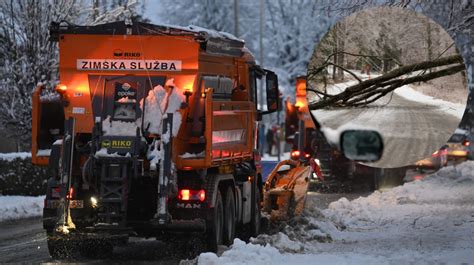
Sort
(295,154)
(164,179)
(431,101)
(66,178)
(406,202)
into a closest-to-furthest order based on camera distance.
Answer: (431,101) < (164,179) < (66,178) < (406,202) < (295,154)

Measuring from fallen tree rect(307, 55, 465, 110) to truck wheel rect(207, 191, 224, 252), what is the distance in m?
4.36

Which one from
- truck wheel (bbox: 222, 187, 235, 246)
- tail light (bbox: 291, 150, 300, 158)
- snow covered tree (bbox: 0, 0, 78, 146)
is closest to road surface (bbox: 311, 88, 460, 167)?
truck wheel (bbox: 222, 187, 235, 246)

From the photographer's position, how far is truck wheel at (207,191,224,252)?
455 inches

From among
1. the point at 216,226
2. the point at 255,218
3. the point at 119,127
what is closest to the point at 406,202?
the point at 255,218

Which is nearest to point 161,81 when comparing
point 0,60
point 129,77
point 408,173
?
point 129,77

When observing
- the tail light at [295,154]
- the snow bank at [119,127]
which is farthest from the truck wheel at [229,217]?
the tail light at [295,154]

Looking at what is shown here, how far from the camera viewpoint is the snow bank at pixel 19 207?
18.1 m

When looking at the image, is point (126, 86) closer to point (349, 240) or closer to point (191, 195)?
point (191, 195)

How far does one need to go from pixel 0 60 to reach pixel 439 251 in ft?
48.6

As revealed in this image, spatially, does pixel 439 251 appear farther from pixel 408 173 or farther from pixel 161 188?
pixel 408 173

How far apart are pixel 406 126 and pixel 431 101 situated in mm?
275

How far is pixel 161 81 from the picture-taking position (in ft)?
37.8

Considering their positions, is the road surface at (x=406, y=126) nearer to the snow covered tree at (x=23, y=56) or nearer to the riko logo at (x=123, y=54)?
the riko logo at (x=123, y=54)

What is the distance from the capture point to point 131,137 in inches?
436
